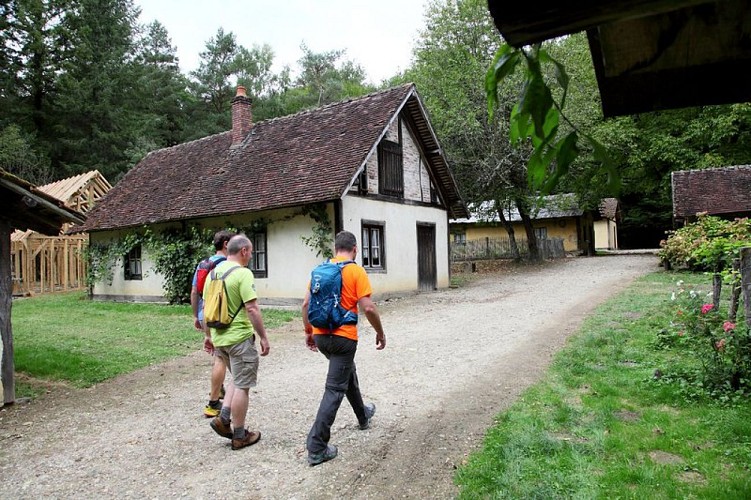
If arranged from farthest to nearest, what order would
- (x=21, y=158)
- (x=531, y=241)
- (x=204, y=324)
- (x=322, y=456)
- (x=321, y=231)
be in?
(x=21, y=158), (x=531, y=241), (x=321, y=231), (x=204, y=324), (x=322, y=456)

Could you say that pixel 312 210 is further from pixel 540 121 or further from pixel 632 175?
pixel 632 175

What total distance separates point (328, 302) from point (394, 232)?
42.6ft

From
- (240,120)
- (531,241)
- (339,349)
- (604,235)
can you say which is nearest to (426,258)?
(240,120)

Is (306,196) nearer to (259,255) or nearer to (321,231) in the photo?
(321,231)

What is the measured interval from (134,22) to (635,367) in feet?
147

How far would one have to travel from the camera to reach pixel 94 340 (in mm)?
10789

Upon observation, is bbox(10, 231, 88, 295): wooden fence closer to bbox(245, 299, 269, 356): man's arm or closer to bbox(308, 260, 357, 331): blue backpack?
bbox(245, 299, 269, 356): man's arm

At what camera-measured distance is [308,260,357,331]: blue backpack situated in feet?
14.7

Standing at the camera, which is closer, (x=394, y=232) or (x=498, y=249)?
(x=394, y=232)

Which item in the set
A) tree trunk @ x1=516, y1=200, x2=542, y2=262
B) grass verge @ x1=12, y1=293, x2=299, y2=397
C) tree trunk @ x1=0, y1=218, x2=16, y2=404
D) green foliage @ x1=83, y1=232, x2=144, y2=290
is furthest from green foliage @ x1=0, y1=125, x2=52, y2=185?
tree trunk @ x1=516, y1=200, x2=542, y2=262

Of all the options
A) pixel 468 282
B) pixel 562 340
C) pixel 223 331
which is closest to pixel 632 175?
pixel 468 282

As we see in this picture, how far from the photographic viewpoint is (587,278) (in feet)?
65.8

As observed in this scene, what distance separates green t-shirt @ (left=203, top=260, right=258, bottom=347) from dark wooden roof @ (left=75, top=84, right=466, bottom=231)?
9.09 meters

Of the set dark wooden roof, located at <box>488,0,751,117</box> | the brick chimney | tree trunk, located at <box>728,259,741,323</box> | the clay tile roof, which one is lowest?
tree trunk, located at <box>728,259,741,323</box>
